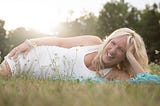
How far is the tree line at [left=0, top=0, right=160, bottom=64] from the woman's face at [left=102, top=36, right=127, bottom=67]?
29.6 metres

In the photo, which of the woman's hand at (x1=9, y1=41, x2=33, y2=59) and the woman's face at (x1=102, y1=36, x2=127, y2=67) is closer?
the woman's face at (x1=102, y1=36, x2=127, y2=67)

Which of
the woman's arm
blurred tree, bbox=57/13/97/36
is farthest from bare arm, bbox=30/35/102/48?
blurred tree, bbox=57/13/97/36

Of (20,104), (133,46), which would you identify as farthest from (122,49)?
(20,104)

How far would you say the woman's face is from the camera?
6984 millimetres

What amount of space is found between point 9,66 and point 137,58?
7.04 ft

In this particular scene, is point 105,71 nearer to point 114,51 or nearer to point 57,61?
point 114,51

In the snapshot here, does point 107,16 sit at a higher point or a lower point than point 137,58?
higher

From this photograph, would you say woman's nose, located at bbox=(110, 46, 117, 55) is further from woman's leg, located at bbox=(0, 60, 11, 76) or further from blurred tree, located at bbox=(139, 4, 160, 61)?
blurred tree, located at bbox=(139, 4, 160, 61)

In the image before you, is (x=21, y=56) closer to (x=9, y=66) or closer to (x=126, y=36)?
(x=9, y=66)

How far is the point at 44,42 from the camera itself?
764 cm

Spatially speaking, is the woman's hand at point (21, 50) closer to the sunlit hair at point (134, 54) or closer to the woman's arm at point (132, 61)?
the sunlit hair at point (134, 54)

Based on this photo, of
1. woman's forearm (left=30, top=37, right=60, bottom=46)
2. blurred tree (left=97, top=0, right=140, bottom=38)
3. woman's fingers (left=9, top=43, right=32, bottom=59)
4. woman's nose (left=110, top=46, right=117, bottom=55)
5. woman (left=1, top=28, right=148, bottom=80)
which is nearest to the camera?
woman's nose (left=110, top=46, right=117, bottom=55)

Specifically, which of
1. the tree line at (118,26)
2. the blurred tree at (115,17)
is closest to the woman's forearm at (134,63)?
the tree line at (118,26)

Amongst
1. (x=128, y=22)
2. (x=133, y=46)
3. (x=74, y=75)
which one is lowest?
(x=74, y=75)
